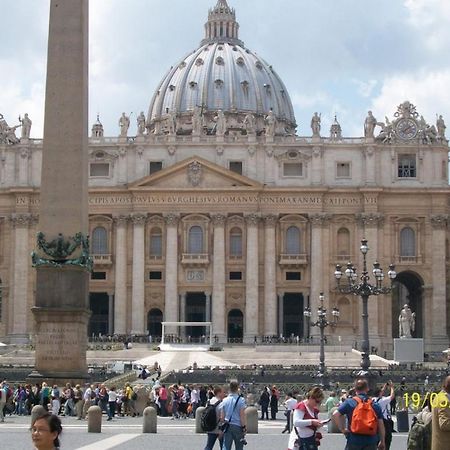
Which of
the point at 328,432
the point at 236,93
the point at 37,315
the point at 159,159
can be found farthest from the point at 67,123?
the point at 236,93

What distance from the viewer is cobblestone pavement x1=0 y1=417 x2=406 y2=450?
851 inches

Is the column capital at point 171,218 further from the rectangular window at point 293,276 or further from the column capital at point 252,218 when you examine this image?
the rectangular window at point 293,276

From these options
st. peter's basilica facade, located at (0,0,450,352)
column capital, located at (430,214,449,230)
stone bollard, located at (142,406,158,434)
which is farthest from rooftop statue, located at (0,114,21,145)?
stone bollard, located at (142,406,158,434)

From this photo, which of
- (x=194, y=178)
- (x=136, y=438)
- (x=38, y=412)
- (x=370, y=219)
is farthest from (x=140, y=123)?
(x=38, y=412)

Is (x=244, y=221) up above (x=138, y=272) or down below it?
above

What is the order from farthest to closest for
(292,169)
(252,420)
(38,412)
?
1. (292,169)
2. (252,420)
3. (38,412)

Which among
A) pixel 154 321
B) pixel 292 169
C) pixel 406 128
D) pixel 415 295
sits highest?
pixel 406 128

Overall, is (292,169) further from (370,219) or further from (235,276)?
(235,276)

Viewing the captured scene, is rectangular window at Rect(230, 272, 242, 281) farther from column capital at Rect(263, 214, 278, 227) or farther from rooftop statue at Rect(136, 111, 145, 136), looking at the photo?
rooftop statue at Rect(136, 111, 145, 136)

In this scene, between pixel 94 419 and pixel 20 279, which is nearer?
pixel 94 419

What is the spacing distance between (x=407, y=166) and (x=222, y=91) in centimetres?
4165

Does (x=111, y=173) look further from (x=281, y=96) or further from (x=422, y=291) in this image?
(x=281, y=96)

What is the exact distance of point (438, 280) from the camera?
83188 mm

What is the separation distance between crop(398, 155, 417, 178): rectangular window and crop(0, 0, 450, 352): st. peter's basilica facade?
70 millimetres
